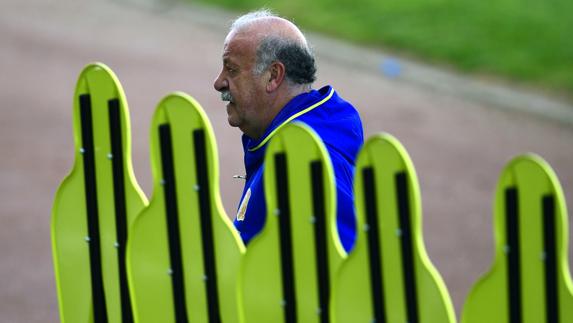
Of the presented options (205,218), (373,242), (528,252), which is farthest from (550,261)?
(205,218)

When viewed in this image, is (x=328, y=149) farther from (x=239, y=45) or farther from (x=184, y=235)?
(x=184, y=235)

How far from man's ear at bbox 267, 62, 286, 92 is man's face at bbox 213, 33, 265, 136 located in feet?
0.11

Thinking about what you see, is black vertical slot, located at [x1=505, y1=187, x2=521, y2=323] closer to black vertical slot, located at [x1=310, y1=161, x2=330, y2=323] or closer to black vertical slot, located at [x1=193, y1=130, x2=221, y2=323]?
black vertical slot, located at [x1=310, y1=161, x2=330, y2=323]

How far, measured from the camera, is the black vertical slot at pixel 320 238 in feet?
10.8

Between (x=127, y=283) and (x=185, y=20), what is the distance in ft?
34.6

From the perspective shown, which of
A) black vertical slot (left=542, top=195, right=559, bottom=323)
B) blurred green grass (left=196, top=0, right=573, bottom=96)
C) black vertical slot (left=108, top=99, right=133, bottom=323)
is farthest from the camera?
blurred green grass (left=196, top=0, right=573, bottom=96)

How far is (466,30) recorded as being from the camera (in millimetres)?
12945

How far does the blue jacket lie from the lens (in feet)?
12.7

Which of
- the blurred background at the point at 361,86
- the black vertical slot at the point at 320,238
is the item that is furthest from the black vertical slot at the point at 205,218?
the blurred background at the point at 361,86

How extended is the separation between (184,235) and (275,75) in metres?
0.91

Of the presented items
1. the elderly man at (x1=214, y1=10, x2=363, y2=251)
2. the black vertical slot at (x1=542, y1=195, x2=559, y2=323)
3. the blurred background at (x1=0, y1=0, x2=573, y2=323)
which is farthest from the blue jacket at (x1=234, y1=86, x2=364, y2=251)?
the blurred background at (x1=0, y1=0, x2=573, y2=323)

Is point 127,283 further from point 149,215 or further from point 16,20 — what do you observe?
point 16,20

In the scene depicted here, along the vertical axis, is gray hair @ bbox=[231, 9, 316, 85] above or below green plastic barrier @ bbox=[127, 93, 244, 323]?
above

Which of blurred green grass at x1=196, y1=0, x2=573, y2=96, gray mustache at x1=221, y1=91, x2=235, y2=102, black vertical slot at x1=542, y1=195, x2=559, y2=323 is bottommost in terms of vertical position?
black vertical slot at x1=542, y1=195, x2=559, y2=323
